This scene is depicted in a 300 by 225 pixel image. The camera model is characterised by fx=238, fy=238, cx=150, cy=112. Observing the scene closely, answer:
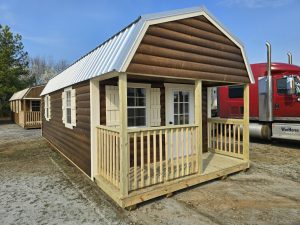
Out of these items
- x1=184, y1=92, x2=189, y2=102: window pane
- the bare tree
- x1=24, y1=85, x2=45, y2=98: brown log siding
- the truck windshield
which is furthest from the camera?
the bare tree

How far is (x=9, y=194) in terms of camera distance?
4750mm

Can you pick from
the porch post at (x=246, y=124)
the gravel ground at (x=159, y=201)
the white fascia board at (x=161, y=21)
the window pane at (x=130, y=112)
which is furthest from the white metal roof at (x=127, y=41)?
the gravel ground at (x=159, y=201)

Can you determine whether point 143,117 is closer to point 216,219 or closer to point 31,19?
point 216,219

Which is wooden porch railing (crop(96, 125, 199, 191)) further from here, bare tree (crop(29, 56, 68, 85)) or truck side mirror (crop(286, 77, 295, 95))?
bare tree (crop(29, 56, 68, 85))

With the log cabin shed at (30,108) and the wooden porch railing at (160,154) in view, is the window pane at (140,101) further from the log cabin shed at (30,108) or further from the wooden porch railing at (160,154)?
the log cabin shed at (30,108)

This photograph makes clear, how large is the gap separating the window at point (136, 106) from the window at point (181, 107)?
1.12 m

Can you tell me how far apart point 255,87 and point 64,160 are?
26.6 feet

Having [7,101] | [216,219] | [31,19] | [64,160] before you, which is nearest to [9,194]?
[64,160]

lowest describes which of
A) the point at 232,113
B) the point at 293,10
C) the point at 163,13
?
the point at 232,113

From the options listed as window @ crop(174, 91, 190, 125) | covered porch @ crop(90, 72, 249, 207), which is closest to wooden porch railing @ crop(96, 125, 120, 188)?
covered porch @ crop(90, 72, 249, 207)

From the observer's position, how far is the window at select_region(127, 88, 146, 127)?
5.84 m

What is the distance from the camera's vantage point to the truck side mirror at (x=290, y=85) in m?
8.78

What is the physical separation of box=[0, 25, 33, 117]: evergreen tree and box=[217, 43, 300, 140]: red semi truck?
21.4m

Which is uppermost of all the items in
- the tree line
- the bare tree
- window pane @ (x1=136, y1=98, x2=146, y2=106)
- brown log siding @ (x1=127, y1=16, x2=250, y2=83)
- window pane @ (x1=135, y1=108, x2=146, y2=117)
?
the bare tree
